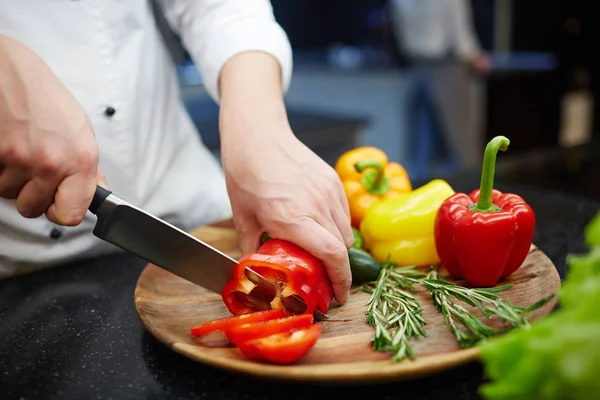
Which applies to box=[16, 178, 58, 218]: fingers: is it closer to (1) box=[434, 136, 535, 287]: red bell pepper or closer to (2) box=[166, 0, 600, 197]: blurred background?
(1) box=[434, 136, 535, 287]: red bell pepper

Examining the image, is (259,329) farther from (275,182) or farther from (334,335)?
A: (275,182)

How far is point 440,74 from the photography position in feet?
15.7

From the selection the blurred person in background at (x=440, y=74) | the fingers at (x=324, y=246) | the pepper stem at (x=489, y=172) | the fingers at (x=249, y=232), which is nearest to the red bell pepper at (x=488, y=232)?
the pepper stem at (x=489, y=172)

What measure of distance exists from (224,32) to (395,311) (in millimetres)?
683

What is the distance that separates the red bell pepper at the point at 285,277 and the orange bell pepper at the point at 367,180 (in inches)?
15.0

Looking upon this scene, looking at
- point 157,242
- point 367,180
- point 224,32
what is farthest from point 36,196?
point 367,180

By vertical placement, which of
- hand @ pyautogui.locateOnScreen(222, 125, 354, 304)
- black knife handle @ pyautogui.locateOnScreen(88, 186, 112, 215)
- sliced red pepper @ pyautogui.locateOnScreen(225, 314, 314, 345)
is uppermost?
black knife handle @ pyautogui.locateOnScreen(88, 186, 112, 215)

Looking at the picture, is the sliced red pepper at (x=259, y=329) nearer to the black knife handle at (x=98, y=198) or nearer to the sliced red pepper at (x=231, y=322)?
the sliced red pepper at (x=231, y=322)

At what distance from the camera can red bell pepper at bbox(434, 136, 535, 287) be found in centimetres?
94

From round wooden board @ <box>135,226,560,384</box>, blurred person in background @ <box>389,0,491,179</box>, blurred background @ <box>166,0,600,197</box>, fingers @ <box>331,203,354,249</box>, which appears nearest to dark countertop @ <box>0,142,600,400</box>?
round wooden board @ <box>135,226,560,384</box>

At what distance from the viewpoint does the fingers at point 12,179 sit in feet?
2.50

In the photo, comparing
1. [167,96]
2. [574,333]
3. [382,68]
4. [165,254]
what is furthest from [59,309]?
[382,68]

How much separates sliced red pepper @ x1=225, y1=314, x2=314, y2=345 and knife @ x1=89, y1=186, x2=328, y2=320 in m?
0.10

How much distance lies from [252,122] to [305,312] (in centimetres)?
34
